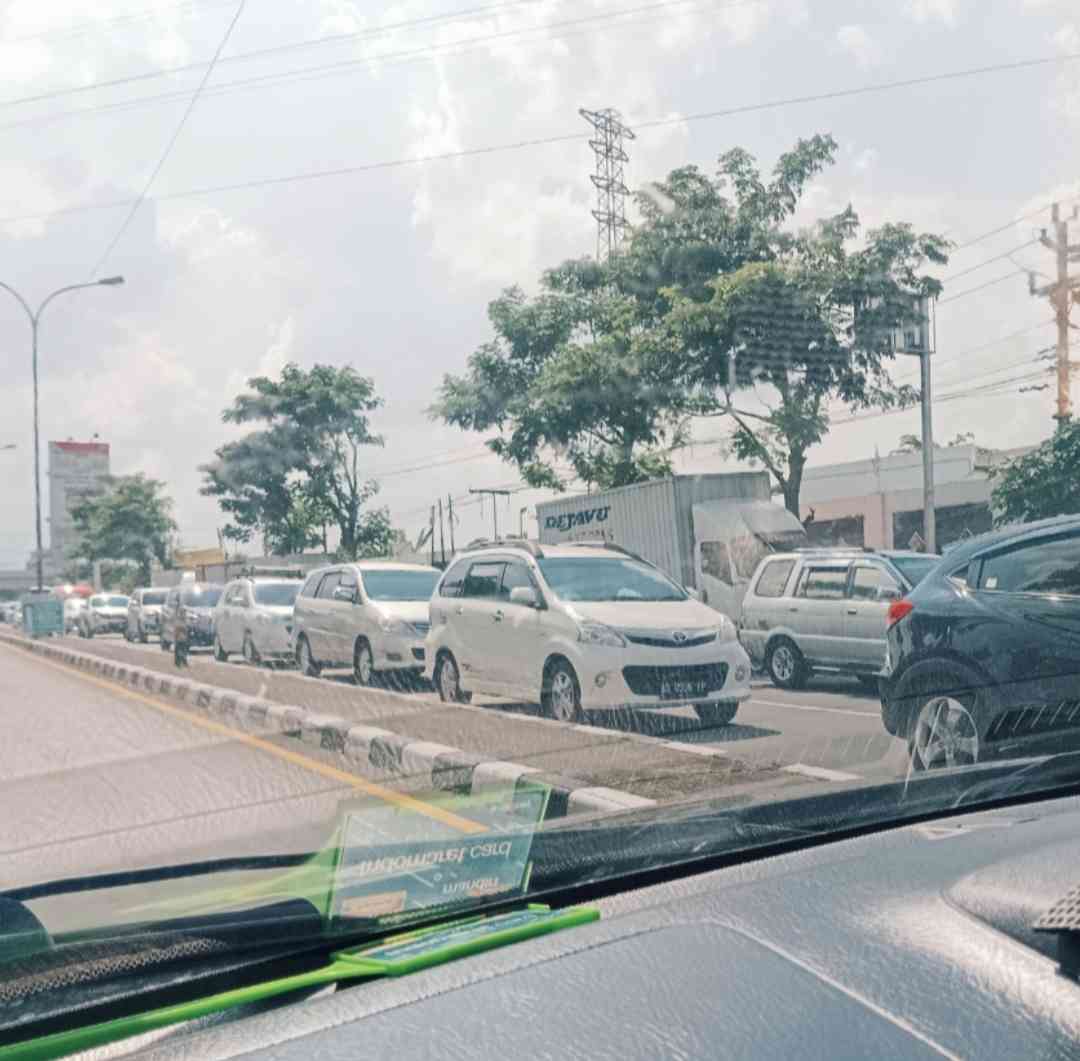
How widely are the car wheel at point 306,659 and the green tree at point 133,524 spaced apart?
15972 millimetres

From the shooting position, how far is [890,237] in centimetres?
1994

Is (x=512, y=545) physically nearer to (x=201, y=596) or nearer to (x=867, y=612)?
(x=867, y=612)

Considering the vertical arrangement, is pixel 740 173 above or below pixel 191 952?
above

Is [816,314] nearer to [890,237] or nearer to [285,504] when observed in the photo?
[890,237]

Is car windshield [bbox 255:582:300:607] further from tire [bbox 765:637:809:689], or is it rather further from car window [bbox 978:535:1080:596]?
car window [bbox 978:535:1080:596]

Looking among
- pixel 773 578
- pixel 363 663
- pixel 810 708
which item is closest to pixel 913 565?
pixel 773 578

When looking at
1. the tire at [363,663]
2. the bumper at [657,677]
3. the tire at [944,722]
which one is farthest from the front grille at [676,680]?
the tire at [363,663]

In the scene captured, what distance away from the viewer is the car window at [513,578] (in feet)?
35.8

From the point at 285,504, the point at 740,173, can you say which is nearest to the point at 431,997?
the point at 285,504

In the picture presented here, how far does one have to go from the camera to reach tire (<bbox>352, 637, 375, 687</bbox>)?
1457 centimetres

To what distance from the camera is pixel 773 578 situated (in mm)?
14422

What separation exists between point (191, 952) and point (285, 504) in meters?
19.3

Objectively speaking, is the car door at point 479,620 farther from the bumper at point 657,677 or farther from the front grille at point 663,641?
the front grille at point 663,641

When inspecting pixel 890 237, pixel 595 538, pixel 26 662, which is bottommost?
pixel 26 662
